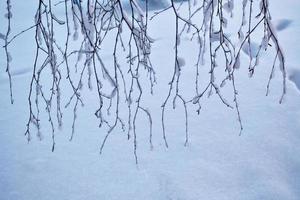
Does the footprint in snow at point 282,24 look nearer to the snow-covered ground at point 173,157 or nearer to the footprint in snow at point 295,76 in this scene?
the footprint in snow at point 295,76

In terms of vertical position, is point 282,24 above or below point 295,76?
above

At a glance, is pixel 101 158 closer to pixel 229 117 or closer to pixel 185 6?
pixel 229 117

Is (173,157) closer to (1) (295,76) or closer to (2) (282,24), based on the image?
(1) (295,76)

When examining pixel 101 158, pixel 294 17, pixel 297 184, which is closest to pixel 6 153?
pixel 101 158

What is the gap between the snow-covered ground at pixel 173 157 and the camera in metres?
2.45

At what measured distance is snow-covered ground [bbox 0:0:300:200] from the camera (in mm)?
2445

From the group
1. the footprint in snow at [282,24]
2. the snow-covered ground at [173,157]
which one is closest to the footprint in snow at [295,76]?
the snow-covered ground at [173,157]

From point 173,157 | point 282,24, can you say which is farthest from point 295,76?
point 173,157

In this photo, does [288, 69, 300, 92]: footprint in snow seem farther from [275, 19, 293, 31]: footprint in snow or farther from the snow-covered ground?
[275, 19, 293, 31]: footprint in snow

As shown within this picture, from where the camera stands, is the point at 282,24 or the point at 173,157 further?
the point at 282,24

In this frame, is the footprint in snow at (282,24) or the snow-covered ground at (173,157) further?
the footprint in snow at (282,24)

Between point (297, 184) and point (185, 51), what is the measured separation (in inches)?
108

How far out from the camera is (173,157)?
276 centimetres

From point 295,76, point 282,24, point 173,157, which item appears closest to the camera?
point 173,157
